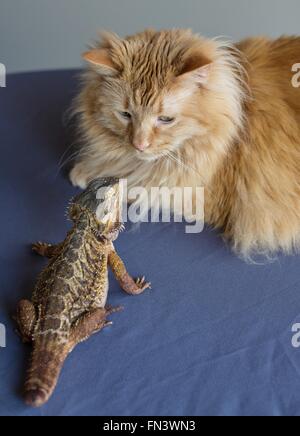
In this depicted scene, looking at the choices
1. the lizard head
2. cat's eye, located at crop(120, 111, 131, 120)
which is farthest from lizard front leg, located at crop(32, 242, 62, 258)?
cat's eye, located at crop(120, 111, 131, 120)

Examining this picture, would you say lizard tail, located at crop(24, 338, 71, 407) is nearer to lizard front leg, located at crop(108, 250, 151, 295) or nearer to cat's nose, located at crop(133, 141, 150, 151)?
lizard front leg, located at crop(108, 250, 151, 295)

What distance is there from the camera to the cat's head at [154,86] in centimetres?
125

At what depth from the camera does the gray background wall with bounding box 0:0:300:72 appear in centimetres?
220

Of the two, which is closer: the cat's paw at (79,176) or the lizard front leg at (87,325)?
the lizard front leg at (87,325)

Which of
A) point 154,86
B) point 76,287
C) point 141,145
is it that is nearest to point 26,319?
point 76,287

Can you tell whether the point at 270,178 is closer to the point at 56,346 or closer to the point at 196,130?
the point at 196,130

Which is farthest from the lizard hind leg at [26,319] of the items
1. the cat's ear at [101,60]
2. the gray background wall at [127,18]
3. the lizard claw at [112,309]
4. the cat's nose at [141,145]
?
the gray background wall at [127,18]

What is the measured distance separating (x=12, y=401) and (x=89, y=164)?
69 centimetres

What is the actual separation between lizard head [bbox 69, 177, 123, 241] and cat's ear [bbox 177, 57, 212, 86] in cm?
28

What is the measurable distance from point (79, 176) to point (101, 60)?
1.24ft

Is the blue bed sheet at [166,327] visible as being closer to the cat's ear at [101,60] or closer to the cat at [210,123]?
the cat at [210,123]

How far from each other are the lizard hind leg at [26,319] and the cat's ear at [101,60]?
56 centimetres

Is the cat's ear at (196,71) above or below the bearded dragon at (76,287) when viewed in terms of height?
above

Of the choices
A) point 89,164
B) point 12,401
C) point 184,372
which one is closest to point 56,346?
point 12,401
